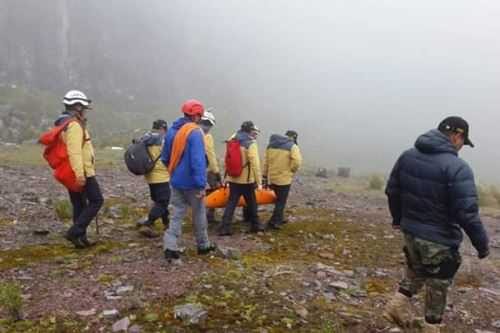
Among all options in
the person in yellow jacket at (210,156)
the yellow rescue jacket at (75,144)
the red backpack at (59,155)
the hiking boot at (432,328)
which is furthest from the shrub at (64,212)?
the hiking boot at (432,328)

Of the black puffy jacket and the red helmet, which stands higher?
the red helmet

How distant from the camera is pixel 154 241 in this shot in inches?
388

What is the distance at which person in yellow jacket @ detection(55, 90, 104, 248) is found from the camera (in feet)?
27.5

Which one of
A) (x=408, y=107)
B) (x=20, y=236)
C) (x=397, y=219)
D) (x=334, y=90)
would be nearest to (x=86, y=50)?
(x=334, y=90)

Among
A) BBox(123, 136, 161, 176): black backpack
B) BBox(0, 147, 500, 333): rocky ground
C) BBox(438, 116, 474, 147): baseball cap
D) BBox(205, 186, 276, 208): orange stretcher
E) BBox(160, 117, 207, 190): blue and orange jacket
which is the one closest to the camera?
BBox(438, 116, 474, 147): baseball cap

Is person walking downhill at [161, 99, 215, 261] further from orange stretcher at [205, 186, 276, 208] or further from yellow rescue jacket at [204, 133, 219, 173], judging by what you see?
orange stretcher at [205, 186, 276, 208]

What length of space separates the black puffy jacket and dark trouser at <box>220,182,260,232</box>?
5.01 meters

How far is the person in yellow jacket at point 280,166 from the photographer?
11689 mm

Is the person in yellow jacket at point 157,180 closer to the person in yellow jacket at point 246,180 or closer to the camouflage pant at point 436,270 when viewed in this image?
the person in yellow jacket at point 246,180

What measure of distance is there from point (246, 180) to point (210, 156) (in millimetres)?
913

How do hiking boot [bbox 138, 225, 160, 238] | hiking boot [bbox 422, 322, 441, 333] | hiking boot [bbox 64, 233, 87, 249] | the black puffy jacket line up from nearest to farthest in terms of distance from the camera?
1. the black puffy jacket
2. hiking boot [bbox 422, 322, 441, 333]
3. hiking boot [bbox 64, 233, 87, 249]
4. hiking boot [bbox 138, 225, 160, 238]

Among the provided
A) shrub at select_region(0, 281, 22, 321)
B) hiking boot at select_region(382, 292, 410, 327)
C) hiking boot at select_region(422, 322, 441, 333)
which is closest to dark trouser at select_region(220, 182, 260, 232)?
hiking boot at select_region(382, 292, 410, 327)

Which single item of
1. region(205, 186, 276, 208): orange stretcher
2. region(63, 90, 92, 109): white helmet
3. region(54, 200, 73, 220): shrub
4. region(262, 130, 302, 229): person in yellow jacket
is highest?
region(63, 90, 92, 109): white helmet

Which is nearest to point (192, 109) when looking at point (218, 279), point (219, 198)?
point (218, 279)
